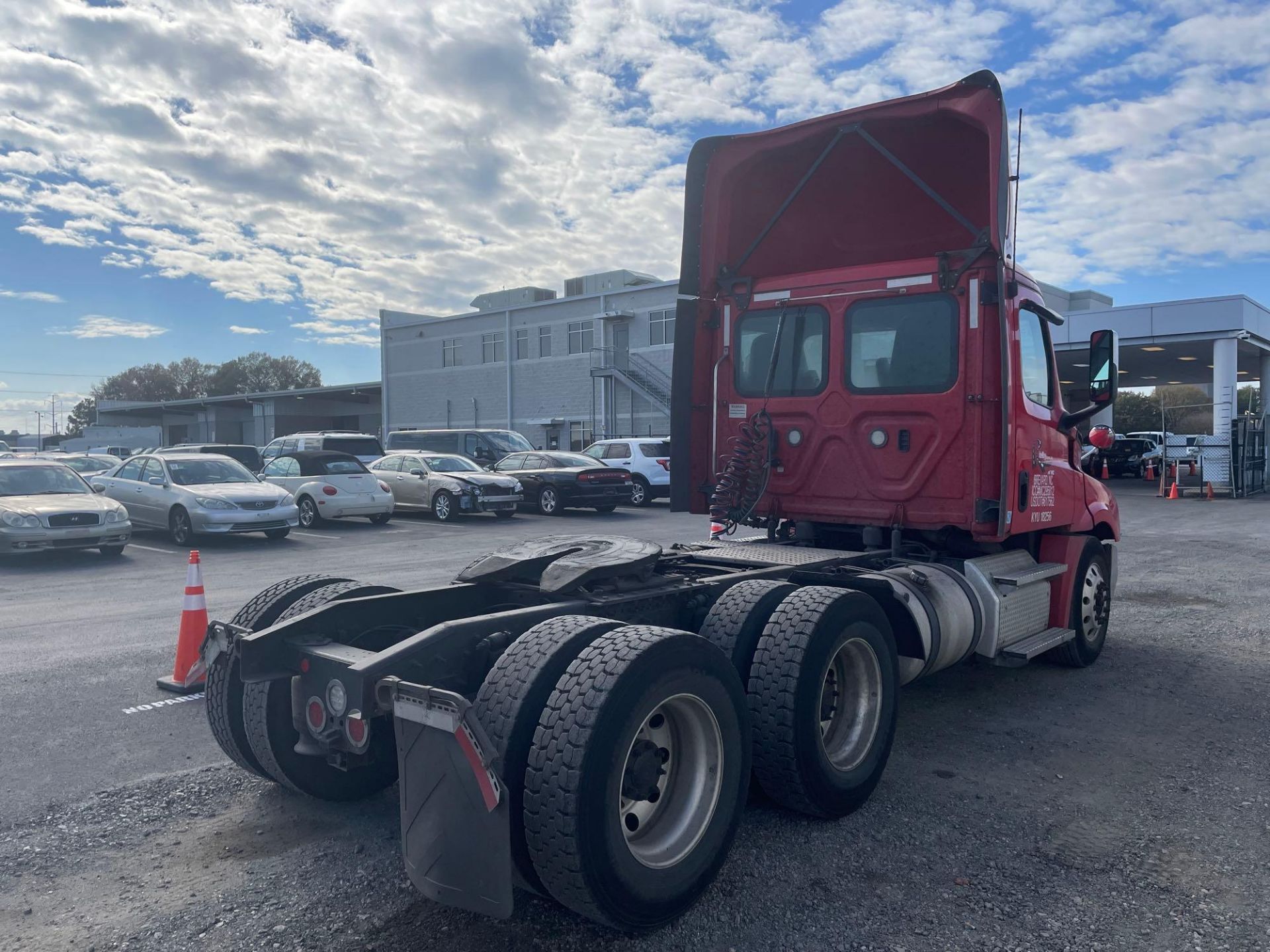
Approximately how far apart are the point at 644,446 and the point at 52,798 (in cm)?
1837

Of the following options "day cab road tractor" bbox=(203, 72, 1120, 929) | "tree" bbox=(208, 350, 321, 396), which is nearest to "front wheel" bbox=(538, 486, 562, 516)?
"day cab road tractor" bbox=(203, 72, 1120, 929)

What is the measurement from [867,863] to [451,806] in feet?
5.69

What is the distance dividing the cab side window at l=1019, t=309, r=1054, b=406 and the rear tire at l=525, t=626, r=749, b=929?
138 inches

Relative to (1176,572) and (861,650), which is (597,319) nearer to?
(1176,572)

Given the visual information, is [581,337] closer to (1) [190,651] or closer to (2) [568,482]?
(2) [568,482]

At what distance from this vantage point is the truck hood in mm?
5578

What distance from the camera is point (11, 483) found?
13.9m

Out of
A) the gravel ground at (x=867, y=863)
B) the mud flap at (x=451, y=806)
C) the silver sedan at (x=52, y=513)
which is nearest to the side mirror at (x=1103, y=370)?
the gravel ground at (x=867, y=863)

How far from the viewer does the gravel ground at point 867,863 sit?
3.17 meters

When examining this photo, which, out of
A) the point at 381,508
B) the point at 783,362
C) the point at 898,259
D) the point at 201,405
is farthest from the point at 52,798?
the point at 201,405

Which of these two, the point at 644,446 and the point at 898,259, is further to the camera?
the point at 644,446

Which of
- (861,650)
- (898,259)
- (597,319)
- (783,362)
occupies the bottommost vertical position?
(861,650)

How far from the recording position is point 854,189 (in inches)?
247

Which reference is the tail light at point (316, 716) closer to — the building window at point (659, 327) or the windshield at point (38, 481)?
the windshield at point (38, 481)
